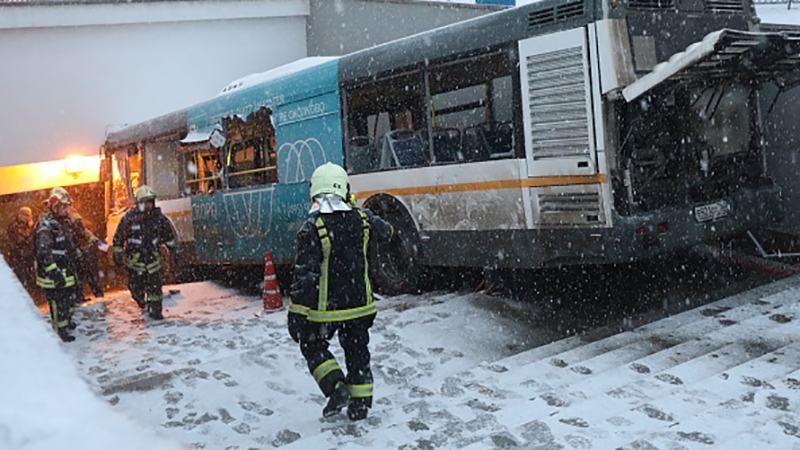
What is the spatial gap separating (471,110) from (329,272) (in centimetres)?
377

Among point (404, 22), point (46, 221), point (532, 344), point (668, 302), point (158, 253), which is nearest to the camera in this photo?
point (532, 344)

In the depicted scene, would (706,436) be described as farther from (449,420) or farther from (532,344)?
(532,344)

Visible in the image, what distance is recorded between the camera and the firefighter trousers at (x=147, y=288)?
27.8 feet

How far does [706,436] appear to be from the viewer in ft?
12.8

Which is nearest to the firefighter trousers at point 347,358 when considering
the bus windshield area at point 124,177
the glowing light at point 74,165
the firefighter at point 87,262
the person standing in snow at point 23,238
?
the firefighter at point 87,262

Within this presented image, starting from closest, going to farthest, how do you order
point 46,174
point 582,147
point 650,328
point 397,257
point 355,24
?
point 650,328, point 582,147, point 397,257, point 46,174, point 355,24

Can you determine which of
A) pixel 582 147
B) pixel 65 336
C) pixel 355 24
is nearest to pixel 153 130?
pixel 65 336

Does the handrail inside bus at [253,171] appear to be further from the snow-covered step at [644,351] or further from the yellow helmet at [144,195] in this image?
the snow-covered step at [644,351]

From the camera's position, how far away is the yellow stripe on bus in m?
6.31

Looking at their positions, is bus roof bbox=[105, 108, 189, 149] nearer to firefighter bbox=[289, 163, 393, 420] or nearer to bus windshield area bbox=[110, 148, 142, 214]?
bus windshield area bbox=[110, 148, 142, 214]

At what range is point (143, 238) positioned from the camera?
848 centimetres

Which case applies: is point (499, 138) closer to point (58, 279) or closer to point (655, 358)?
point (655, 358)

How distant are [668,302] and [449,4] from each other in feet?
43.0

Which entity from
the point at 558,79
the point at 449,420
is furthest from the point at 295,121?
the point at 449,420
